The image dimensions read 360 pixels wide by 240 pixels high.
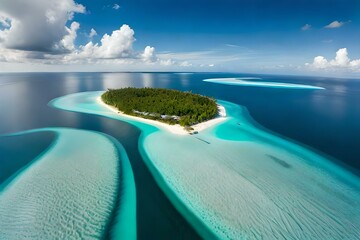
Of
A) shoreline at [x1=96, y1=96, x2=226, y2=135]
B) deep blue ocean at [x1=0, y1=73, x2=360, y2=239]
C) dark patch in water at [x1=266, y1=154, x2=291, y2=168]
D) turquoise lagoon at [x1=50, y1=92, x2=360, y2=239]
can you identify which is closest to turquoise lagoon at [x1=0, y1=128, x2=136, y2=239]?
deep blue ocean at [x1=0, y1=73, x2=360, y2=239]

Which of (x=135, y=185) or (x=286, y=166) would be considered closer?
(x=135, y=185)

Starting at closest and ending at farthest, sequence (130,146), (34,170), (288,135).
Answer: (34,170)
(130,146)
(288,135)

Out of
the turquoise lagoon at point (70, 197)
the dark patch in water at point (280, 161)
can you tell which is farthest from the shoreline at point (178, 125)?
the dark patch in water at point (280, 161)

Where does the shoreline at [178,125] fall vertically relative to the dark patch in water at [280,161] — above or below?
above

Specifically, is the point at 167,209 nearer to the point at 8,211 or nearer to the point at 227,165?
the point at 227,165

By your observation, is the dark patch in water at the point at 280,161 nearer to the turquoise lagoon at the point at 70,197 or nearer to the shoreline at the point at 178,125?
the shoreline at the point at 178,125

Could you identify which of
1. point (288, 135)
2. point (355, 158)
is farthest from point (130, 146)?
point (355, 158)

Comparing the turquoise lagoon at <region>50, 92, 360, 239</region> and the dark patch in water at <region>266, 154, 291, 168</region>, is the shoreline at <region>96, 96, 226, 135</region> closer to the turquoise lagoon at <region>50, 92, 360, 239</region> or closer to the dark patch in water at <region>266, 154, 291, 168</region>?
the turquoise lagoon at <region>50, 92, 360, 239</region>
